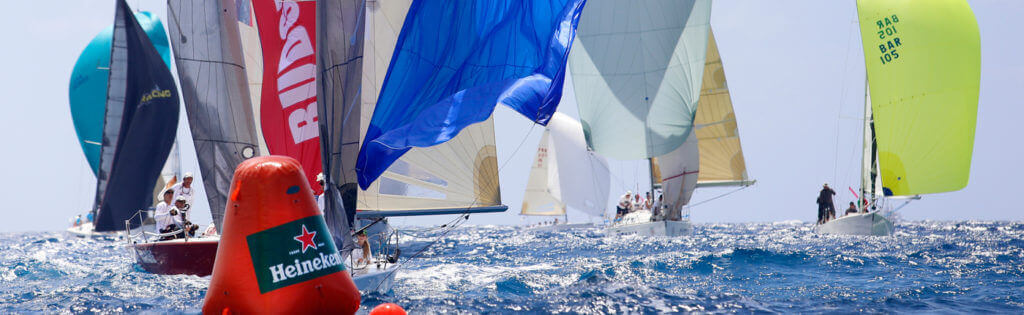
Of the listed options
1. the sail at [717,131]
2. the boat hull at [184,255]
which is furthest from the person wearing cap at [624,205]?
the boat hull at [184,255]

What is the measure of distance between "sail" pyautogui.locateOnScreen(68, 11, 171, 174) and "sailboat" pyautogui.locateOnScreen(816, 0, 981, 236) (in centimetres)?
2710

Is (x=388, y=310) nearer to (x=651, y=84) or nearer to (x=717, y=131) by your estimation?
(x=651, y=84)

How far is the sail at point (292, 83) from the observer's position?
13203mm

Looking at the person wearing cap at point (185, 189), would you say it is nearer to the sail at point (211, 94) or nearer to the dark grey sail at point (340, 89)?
the sail at point (211, 94)

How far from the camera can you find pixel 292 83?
520 inches

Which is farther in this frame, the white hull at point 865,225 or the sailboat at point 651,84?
the sailboat at point 651,84

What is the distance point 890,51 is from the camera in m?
24.3

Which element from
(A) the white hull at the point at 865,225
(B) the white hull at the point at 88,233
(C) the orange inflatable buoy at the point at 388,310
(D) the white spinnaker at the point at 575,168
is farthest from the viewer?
(D) the white spinnaker at the point at 575,168

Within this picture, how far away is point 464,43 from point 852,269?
6947 millimetres

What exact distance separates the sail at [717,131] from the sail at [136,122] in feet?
59.9

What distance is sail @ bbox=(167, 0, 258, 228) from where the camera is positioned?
1255cm

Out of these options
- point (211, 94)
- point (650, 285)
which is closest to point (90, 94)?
A: point (211, 94)

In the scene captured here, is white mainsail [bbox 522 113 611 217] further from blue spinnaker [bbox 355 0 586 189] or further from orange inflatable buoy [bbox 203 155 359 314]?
orange inflatable buoy [bbox 203 155 359 314]

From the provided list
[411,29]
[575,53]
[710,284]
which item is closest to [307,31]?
[411,29]
